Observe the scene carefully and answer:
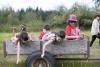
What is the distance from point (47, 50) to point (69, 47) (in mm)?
494

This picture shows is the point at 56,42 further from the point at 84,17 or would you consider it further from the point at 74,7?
the point at 74,7

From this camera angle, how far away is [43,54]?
393 cm

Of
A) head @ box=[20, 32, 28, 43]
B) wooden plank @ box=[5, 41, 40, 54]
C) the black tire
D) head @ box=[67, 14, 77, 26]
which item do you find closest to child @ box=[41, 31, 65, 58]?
the black tire

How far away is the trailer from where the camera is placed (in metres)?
4.00

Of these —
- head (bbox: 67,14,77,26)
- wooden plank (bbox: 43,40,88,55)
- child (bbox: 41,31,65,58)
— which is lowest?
wooden plank (bbox: 43,40,88,55)

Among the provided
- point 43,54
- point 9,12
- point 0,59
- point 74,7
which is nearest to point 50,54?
point 43,54

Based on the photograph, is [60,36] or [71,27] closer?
[60,36]

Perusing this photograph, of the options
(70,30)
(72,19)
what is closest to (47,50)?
(70,30)

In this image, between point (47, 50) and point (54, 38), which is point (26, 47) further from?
point (54, 38)

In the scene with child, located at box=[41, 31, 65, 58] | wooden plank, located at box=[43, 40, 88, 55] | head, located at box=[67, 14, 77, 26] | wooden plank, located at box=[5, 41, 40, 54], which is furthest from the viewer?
head, located at box=[67, 14, 77, 26]

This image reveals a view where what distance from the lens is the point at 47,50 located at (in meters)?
4.16

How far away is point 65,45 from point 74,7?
2896cm

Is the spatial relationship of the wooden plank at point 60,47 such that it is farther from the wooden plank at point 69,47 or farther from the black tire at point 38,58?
Answer: the black tire at point 38,58

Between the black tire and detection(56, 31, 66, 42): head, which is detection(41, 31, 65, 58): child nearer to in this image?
detection(56, 31, 66, 42): head
